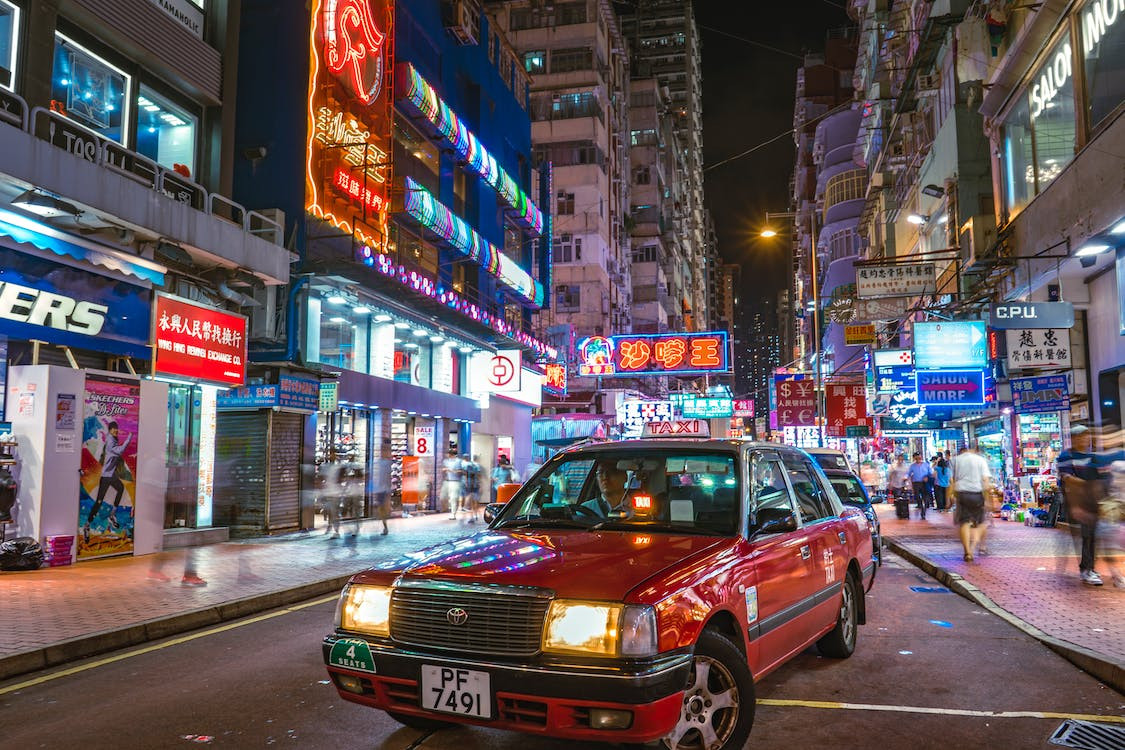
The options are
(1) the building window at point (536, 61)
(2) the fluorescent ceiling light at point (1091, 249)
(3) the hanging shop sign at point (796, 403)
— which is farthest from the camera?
(1) the building window at point (536, 61)

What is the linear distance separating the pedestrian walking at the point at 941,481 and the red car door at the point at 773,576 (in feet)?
65.8

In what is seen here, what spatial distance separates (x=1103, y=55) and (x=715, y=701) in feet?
47.8

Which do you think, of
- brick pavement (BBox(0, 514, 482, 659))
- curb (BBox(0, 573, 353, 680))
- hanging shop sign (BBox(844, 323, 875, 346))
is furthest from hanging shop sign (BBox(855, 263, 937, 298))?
curb (BBox(0, 573, 353, 680))

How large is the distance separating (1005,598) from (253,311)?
47.7 ft

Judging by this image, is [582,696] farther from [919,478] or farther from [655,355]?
[655,355]

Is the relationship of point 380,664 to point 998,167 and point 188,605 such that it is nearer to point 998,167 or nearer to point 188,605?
point 188,605

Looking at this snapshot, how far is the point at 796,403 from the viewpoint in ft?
126

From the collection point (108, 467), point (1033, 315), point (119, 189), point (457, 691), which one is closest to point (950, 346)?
A: point (1033, 315)

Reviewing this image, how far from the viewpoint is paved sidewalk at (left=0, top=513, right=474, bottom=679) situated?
726cm

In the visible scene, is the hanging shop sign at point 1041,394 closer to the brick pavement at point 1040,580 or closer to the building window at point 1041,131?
the brick pavement at point 1040,580

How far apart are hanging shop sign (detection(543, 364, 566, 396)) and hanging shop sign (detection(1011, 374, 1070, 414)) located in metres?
21.4

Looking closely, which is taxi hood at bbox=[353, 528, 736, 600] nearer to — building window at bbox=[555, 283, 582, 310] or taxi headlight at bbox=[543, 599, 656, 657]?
taxi headlight at bbox=[543, 599, 656, 657]

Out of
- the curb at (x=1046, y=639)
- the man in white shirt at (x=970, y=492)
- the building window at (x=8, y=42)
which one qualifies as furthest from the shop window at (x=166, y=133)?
the curb at (x=1046, y=639)

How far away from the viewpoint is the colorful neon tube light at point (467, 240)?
2408cm
